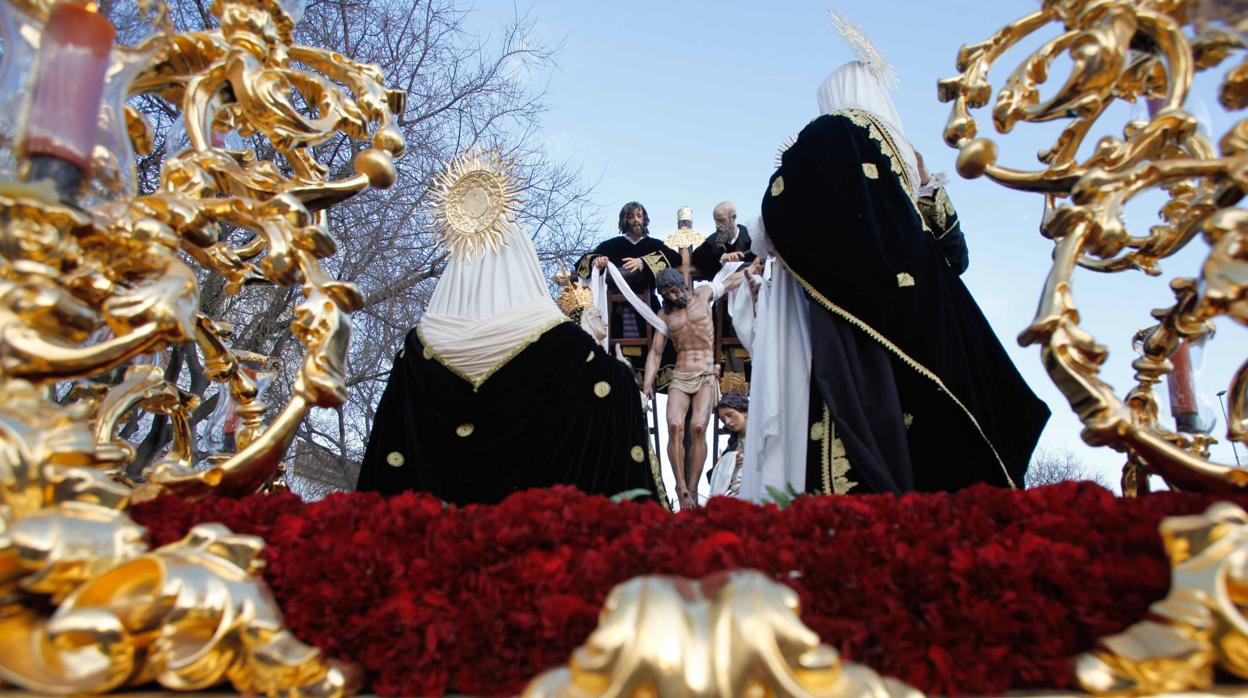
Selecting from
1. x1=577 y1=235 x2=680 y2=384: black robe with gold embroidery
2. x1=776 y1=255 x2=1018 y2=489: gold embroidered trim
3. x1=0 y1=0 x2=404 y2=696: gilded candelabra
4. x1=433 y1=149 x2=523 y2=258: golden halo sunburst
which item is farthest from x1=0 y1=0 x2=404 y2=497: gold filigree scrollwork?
x1=577 y1=235 x2=680 y2=384: black robe with gold embroidery

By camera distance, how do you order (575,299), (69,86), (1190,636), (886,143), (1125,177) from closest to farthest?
(1190,636) → (69,86) → (1125,177) → (886,143) → (575,299)

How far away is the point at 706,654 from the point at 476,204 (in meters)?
6.03

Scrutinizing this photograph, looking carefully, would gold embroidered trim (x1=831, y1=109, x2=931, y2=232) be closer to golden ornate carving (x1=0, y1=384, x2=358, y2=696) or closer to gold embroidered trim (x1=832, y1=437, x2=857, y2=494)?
gold embroidered trim (x1=832, y1=437, x2=857, y2=494)

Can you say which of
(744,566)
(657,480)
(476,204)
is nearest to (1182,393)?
(744,566)

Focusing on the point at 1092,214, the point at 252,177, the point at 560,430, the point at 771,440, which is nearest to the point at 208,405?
the point at 560,430

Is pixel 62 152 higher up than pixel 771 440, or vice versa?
pixel 62 152

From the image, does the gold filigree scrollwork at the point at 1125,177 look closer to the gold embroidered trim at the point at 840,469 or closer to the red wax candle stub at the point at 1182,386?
the red wax candle stub at the point at 1182,386

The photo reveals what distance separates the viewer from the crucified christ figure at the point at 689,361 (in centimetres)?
956

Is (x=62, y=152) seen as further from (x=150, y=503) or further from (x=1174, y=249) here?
(x=1174, y=249)

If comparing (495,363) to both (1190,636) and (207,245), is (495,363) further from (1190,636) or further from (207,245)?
(1190,636)

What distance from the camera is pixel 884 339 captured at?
136 inches

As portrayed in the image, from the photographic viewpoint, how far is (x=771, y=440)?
364cm

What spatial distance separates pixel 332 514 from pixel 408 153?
10.6 meters

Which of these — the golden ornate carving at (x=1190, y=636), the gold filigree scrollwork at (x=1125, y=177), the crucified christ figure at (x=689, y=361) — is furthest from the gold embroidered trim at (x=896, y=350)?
the crucified christ figure at (x=689, y=361)
